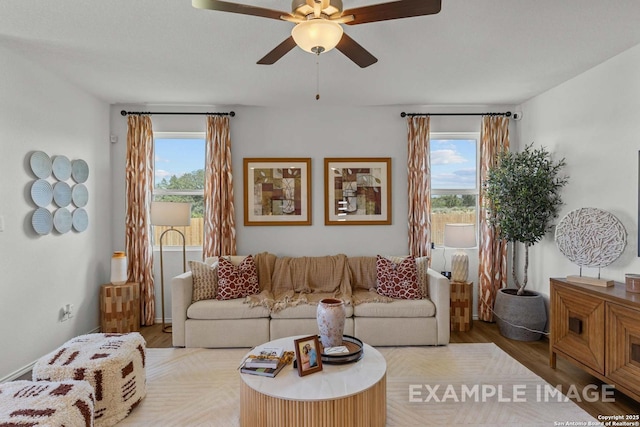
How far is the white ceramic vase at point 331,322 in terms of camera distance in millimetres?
2428

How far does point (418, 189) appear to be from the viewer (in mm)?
4414

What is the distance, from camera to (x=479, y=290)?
443 cm

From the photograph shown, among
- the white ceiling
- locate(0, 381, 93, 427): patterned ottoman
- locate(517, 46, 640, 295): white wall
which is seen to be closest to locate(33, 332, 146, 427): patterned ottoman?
locate(0, 381, 93, 427): patterned ottoman

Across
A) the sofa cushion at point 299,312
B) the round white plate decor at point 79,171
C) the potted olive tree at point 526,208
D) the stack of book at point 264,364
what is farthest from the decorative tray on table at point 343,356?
the round white plate decor at point 79,171

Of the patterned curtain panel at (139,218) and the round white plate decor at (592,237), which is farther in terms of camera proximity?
the patterned curtain panel at (139,218)

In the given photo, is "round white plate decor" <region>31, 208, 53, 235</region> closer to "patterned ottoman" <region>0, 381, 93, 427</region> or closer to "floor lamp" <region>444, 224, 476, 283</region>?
"patterned ottoman" <region>0, 381, 93, 427</region>

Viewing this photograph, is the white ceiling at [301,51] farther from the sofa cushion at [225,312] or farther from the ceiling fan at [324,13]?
the sofa cushion at [225,312]

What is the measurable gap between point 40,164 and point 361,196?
130 inches

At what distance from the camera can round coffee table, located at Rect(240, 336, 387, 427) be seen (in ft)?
Result: 6.17

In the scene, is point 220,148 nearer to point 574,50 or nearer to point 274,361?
point 274,361

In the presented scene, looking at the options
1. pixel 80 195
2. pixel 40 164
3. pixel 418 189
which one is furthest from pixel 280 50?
pixel 80 195

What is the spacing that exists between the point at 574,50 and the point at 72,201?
15.9 ft

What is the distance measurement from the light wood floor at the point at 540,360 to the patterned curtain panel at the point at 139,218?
40cm

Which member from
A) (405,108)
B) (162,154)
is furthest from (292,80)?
(162,154)
